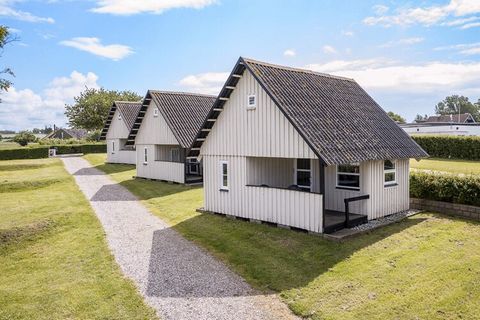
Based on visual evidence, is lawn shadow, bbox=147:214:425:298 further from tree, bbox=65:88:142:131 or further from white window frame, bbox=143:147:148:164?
tree, bbox=65:88:142:131

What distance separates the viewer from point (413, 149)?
1864 cm

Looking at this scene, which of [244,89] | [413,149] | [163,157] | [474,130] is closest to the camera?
[244,89]

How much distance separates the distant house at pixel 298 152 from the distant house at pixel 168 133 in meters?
9.64

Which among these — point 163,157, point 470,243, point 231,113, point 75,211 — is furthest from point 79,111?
point 470,243

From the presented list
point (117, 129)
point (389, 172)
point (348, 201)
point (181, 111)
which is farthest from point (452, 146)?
point (117, 129)

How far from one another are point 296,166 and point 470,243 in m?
7.88

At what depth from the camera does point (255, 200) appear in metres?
17.0

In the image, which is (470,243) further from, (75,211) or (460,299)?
(75,211)

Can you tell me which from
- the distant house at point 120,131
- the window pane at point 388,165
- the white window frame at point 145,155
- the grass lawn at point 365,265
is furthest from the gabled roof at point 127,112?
the window pane at point 388,165

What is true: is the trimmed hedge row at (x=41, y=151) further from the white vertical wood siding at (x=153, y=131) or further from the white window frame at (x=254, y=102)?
the white window frame at (x=254, y=102)

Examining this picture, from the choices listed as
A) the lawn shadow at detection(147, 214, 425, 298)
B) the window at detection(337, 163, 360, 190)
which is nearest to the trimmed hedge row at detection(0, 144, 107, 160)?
the lawn shadow at detection(147, 214, 425, 298)

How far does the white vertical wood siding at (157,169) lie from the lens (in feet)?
97.0

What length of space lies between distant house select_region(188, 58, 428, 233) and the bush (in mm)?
46892

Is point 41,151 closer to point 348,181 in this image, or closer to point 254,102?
point 254,102
